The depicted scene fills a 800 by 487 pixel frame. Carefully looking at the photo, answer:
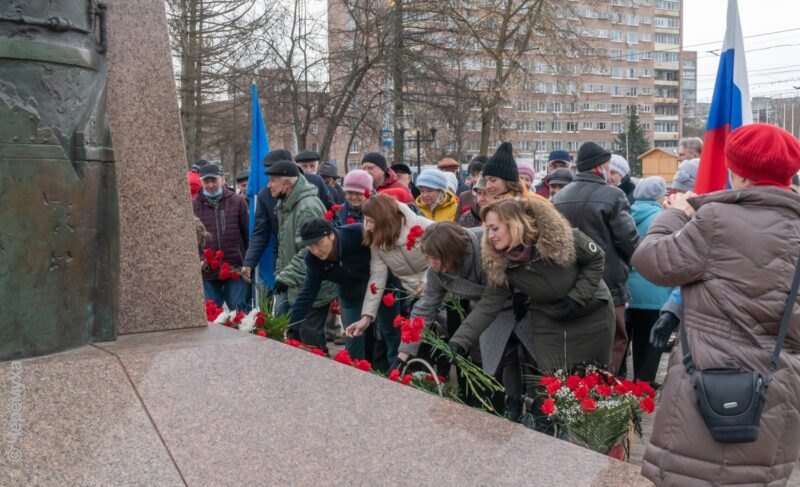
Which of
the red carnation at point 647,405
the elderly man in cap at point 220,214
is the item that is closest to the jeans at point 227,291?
the elderly man in cap at point 220,214

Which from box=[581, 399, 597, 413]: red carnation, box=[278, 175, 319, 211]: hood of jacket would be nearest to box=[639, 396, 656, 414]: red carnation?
box=[581, 399, 597, 413]: red carnation

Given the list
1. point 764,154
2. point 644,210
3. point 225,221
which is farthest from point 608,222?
point 225,221

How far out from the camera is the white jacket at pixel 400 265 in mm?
5504

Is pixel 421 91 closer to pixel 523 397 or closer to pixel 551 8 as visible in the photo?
pixel 551 8

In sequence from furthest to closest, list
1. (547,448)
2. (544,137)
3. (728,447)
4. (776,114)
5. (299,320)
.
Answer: (544,137)
(776,114)
(299,320)
(547,448)
(728,447)

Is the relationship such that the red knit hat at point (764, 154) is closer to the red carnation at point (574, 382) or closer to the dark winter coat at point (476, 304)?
the red carnation at point (574, 382)

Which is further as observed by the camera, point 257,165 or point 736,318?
point 257,165

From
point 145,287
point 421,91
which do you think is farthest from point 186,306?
point 421,91

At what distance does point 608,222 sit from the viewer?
554cm

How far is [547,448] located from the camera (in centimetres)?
308

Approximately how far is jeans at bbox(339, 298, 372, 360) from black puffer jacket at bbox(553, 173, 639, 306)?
1434 millimetres

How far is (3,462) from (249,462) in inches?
27.6

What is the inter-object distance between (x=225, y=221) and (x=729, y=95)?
468cm

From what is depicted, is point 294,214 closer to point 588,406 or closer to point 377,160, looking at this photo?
point 377,160
